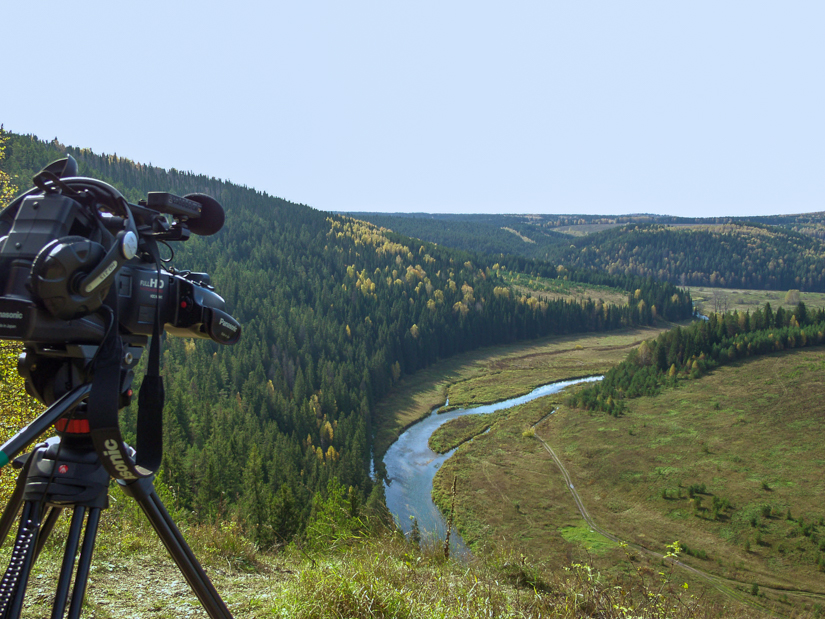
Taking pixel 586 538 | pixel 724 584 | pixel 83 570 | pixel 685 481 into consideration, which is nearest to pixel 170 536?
pixel 83 570

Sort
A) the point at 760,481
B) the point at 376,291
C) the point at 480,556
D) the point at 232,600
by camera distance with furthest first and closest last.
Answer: the point at 376,291, the point at 760,481, the point at 480,556, the point at 232,600

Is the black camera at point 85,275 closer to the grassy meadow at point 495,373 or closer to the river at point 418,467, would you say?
the river at point 418,467

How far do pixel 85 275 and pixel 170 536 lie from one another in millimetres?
1348

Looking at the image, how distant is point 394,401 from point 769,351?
53.8 metres

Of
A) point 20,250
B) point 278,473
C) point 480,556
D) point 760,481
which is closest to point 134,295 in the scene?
point 20,250

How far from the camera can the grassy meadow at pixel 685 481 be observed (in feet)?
109

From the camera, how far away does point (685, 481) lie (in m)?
44.2

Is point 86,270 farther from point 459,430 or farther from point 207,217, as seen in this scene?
point 459,430


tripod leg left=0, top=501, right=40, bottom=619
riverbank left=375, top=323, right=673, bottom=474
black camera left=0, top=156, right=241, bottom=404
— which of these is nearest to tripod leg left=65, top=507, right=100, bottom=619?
tripod leg left=0, top=501, right=40, bottom=619

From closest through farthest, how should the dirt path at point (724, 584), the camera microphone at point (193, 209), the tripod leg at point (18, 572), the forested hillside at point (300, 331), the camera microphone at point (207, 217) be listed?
1. the tripod leg at point (18, 572)
2. the camera microphone at point (193, 209)
3. the camera microphone at point (207, 217)
4. the dirt path at point (724, 584)
5. the forested hillside at point (300, 331)

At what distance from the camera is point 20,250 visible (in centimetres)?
222

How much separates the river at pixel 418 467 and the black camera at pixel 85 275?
27.9 meters

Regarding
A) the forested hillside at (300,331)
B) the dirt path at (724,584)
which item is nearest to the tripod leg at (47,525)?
the forested hillside at (300,331)

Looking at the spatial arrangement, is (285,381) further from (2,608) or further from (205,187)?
(205,187)
